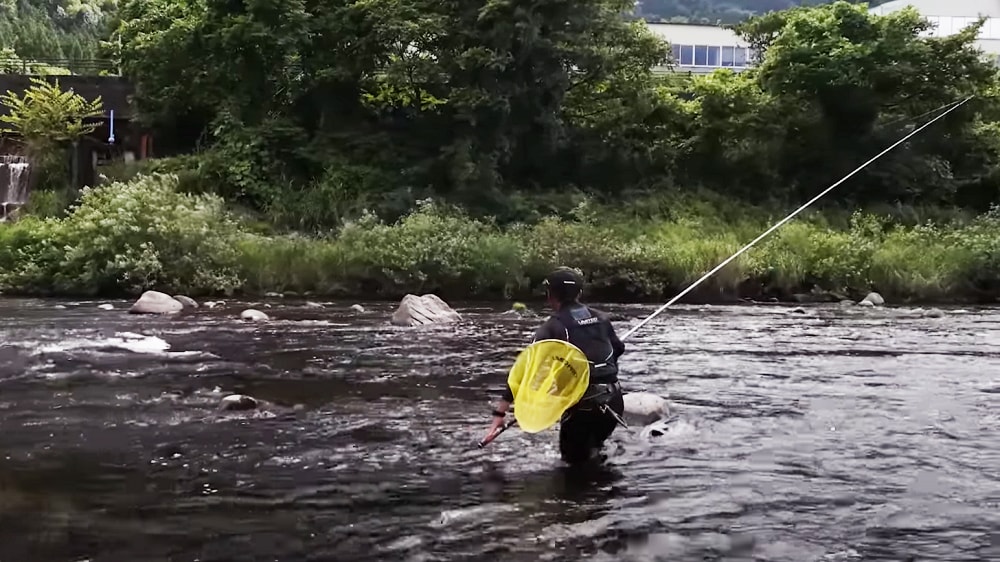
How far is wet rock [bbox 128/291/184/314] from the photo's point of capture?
57.1ft

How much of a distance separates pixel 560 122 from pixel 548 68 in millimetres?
1904

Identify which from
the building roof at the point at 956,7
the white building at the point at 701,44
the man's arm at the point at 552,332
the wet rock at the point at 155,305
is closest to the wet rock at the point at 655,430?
the man's arm at the point at 552,332

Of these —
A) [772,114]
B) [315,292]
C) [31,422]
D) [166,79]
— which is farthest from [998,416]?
[166,79]

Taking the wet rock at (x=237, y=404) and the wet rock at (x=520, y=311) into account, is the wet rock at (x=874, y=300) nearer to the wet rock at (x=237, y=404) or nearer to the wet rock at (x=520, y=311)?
the wet rock at (x=520, y=311)

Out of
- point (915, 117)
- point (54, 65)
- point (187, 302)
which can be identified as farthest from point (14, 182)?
point (915, 117)

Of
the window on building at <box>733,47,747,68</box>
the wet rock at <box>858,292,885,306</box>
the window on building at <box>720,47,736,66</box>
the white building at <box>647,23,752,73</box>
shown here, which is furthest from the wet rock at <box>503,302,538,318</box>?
the window on building at <box>720,47,736,66</box>

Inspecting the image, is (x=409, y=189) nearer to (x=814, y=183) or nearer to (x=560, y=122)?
(x=560, y=122)

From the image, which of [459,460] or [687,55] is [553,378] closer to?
[459,460]

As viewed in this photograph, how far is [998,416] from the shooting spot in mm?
9500

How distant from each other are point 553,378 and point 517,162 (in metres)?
22.0

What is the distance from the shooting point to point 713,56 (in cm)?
5772

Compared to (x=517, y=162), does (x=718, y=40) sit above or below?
above

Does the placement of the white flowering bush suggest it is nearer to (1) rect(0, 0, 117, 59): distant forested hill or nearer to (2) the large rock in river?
(2) the large rock in river

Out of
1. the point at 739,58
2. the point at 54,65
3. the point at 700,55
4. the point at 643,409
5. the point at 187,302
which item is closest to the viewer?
A: the point at 643,409
